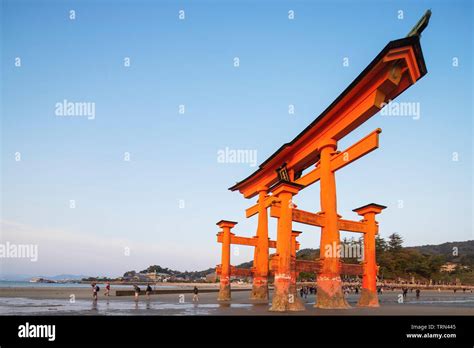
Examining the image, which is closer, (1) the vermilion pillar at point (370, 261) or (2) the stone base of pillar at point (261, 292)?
(1) the vermilion pillar at point (370, 261)

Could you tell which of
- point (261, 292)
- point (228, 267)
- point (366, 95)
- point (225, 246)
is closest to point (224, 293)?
point (228, 267)

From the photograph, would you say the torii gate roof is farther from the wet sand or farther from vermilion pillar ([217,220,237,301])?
the wet sand

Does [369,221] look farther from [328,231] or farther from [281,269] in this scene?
[281,269]

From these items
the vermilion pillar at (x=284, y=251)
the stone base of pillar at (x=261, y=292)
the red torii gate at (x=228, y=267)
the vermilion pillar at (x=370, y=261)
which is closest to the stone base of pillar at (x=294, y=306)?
the vermilion pillar at (x=284, y=251)

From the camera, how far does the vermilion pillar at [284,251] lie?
54.0 feet

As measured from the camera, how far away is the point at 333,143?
19125 millimetres

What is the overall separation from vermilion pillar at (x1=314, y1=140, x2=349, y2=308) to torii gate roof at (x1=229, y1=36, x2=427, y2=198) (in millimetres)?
1298

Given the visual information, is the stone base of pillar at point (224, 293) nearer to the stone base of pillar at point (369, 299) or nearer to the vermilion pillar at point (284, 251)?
the stone base of pillar at point (369, 299)

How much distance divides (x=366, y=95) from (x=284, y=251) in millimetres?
8250

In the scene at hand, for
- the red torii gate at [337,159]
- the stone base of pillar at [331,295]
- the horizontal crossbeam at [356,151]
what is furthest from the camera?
the stone base of pillar at [331,295]

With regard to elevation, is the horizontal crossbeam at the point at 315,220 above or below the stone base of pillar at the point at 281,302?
above
